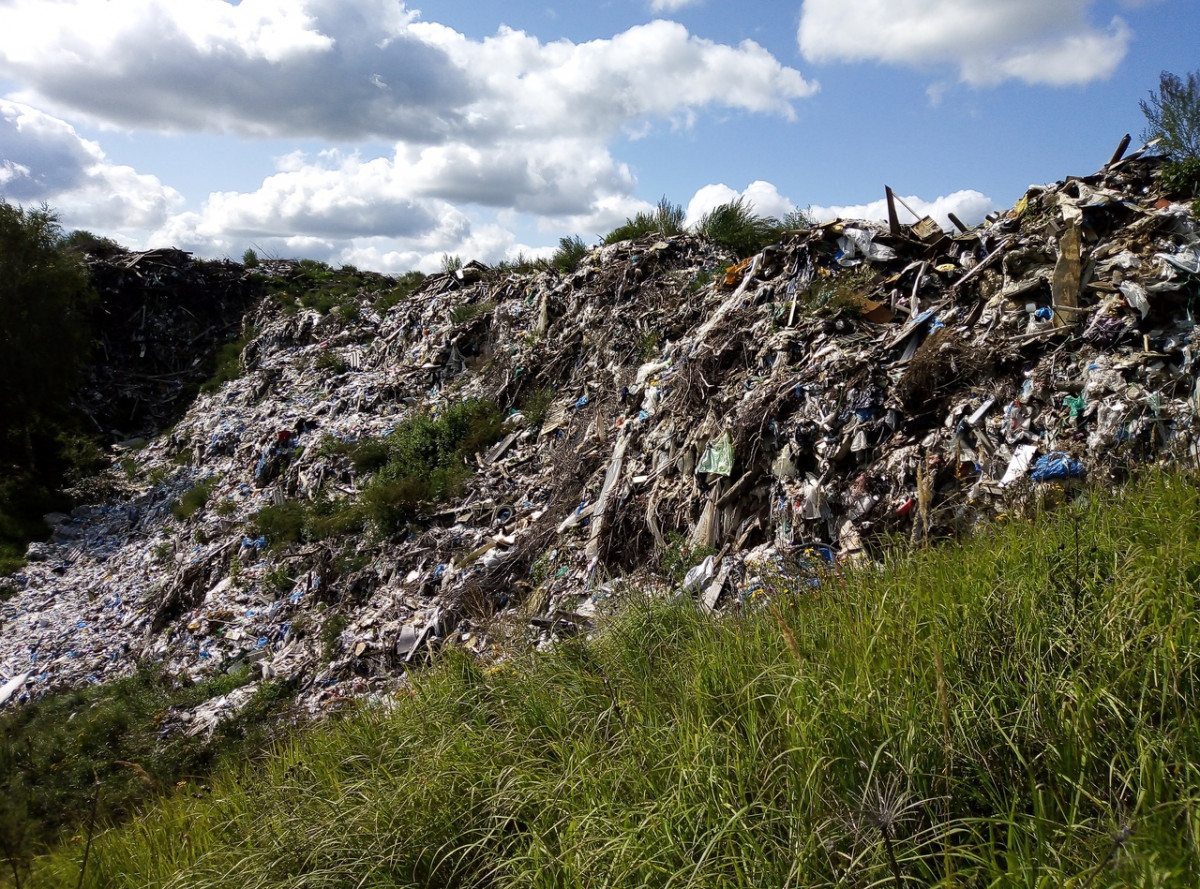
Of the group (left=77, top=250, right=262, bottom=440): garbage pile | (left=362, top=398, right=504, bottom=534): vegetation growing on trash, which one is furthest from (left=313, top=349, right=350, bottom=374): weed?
(left=77, top=250, right=262, bottom=440): garbage pile

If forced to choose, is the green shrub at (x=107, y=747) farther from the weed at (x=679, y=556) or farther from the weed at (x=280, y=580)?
the weed at (x=679, y=556)

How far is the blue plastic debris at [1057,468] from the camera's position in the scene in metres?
4.02

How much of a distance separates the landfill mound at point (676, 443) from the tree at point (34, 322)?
13.0 ft

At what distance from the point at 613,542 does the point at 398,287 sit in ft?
36.0

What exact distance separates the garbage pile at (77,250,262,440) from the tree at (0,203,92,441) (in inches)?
52.8

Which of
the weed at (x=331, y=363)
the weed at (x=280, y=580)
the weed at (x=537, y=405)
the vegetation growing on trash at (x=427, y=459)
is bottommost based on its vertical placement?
the weed at (x=280, y=580)

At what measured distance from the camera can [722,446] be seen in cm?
563

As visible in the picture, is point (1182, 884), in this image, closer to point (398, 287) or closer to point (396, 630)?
point (396, 630)

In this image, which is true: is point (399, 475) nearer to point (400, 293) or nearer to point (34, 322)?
point (400, 293)

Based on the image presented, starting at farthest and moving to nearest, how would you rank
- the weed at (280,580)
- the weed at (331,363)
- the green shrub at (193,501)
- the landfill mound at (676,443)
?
the weed at (331,363)
the green shrub at (193,501)
the weed at (280,580)
the landfill mound at (676,443)

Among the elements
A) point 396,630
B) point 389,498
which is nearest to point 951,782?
point 396,630

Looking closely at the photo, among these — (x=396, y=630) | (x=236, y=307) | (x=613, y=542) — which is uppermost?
(x=236, y=307)

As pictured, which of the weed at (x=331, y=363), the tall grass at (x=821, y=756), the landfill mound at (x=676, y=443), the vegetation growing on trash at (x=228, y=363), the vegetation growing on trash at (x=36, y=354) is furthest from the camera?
the vegetation growing on trash at (x=228, y=363)

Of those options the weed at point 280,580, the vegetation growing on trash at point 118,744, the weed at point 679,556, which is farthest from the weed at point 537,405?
the vegetation growing on trash at point 118,744
